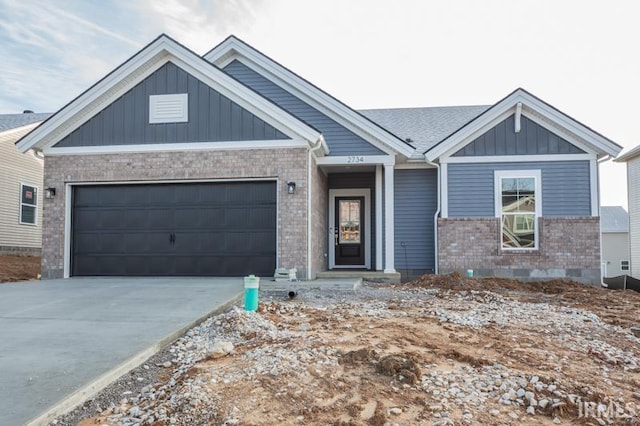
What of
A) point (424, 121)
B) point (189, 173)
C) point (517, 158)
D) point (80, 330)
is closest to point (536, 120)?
point (517, 158)

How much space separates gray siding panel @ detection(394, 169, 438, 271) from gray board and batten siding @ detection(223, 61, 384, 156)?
156 cm

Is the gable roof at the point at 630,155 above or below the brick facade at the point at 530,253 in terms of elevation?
above

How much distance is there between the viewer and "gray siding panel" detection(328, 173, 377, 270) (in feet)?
41.6

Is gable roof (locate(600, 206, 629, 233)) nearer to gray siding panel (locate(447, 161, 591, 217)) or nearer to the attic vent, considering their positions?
gray siding panel (locate(447, 161, 591, 217))

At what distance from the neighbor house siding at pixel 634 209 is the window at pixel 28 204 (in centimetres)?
Answer: 2351

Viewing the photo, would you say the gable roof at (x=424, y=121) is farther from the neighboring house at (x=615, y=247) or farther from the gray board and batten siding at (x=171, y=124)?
the neighboring house at (x=615, y=247)

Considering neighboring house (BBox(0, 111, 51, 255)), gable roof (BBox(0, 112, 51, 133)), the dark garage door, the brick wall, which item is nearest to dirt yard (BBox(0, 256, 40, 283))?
neighboring house (BBox(0, 111, 51, 255))


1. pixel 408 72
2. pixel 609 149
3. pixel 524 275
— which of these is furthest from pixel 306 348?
pixel 408 72

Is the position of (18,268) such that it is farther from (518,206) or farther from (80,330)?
(518,206)

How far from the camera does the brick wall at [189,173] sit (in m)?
9.73

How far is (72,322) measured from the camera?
216 inches

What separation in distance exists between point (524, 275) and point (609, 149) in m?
3.69

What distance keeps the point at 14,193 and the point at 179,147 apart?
10.5 meters

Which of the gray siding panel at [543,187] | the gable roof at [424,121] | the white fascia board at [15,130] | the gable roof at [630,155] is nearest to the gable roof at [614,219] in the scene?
the gable roof at [630,155]
